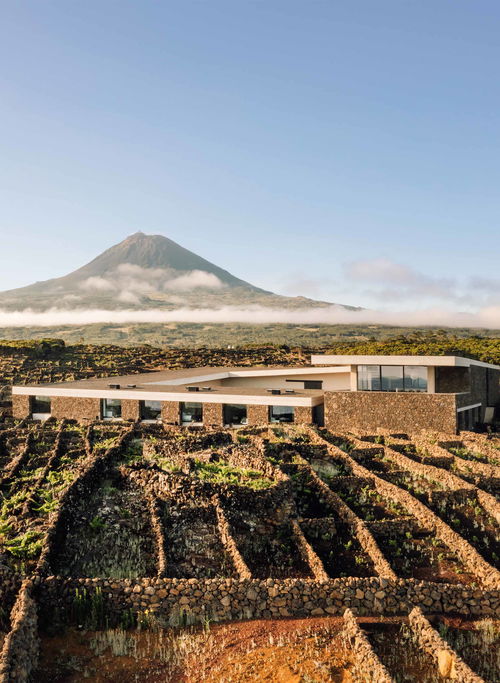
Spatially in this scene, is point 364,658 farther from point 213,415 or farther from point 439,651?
point 213,415

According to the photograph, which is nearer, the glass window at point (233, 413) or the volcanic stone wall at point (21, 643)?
the volcanic stone wall at point (21, 643)

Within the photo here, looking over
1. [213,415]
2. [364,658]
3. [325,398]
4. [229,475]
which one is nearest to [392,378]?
[325,398]

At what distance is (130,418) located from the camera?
36531 millimetres

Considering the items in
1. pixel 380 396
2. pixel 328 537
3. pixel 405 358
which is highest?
pixel 405 358

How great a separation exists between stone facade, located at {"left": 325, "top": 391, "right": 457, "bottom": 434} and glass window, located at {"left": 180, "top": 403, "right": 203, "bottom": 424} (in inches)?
318

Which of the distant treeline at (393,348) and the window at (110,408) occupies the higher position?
the distant treeline at (393,348)

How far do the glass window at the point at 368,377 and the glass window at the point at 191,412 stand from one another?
33.1ft

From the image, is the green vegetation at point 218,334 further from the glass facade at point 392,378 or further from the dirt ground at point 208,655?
the dirt ground at point 208,655

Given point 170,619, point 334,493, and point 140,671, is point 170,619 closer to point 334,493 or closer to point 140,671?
point 140,671

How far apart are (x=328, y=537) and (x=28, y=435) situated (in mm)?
19627

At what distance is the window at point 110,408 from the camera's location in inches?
1470

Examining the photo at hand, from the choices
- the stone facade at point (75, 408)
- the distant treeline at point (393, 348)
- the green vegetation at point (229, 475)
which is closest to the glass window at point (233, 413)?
the stone facade at point (75, 408)

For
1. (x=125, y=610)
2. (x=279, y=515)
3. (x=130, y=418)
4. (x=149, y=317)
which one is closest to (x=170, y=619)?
(x=125, y=610)

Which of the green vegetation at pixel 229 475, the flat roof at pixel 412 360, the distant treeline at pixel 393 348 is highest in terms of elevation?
the flat roof at pixel 412 360
